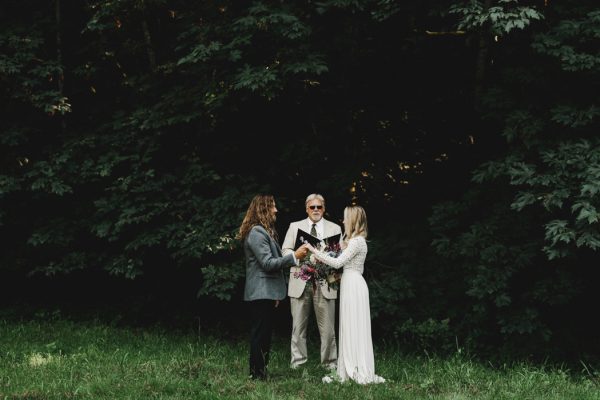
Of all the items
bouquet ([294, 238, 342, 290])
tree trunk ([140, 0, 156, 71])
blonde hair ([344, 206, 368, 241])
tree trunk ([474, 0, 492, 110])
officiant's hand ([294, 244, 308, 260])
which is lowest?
bouquet ([294, 238, 342, 290])

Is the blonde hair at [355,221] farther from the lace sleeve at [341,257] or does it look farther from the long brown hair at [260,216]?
the long brown hair at [260,216]

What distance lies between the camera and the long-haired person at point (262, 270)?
696 centimetres

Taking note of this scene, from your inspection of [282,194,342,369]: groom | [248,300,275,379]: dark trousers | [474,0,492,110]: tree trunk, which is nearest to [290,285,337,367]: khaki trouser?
[282,194,342,369]: groom

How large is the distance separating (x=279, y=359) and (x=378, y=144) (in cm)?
464

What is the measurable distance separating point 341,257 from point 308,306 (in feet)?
3.91

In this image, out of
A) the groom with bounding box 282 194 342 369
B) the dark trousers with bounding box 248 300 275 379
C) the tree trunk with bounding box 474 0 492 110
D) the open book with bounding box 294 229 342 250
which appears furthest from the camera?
the tree trunk with bounding box 474 0 492 110

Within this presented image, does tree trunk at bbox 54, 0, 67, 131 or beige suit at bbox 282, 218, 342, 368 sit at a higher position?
tree trunk at bbox 54, 0, 67, 131

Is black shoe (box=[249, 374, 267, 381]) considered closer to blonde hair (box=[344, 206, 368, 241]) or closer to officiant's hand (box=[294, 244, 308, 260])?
officiant's hand (box=[294, 244, 308, 260])

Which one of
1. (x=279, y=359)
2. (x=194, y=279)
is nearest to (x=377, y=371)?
(x=279, y=359)

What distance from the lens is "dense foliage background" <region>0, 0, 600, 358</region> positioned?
8742 mm

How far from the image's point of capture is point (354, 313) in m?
7.37

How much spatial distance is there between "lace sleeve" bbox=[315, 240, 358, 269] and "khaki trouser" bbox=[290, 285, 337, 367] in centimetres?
80

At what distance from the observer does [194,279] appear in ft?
42.5

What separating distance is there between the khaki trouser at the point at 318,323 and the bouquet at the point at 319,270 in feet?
1.43
